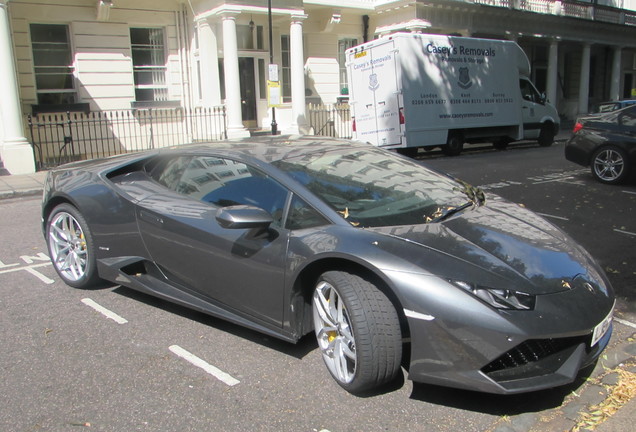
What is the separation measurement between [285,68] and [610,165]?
1336 cm

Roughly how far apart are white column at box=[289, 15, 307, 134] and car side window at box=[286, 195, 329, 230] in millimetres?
15080

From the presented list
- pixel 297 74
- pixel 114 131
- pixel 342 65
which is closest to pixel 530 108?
pixel 297 74

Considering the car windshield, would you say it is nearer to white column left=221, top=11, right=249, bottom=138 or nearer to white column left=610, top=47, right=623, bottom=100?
white column left=221, top=11, right=249, bottom=138

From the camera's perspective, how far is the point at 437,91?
15.4 metres

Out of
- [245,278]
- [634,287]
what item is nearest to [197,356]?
[245,278]

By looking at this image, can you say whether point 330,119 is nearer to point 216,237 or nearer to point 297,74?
point 297,74

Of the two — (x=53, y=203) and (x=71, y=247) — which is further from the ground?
(x=53, y=203)

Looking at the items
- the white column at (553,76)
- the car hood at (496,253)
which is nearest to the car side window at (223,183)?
the car hood at (496,253)

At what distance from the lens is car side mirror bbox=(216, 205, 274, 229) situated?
3.36 metres

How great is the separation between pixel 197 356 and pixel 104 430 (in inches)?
34.2

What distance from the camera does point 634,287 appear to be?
16.0 feet

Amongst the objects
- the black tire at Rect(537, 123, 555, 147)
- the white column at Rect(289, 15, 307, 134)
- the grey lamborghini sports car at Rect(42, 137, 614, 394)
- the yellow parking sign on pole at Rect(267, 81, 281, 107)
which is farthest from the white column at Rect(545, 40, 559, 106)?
the grey lamborghini sports car at Rect(42, 137, 614, 394)

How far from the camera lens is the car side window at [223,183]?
11.9 ft

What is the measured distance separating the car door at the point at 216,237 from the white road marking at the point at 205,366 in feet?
1.25
